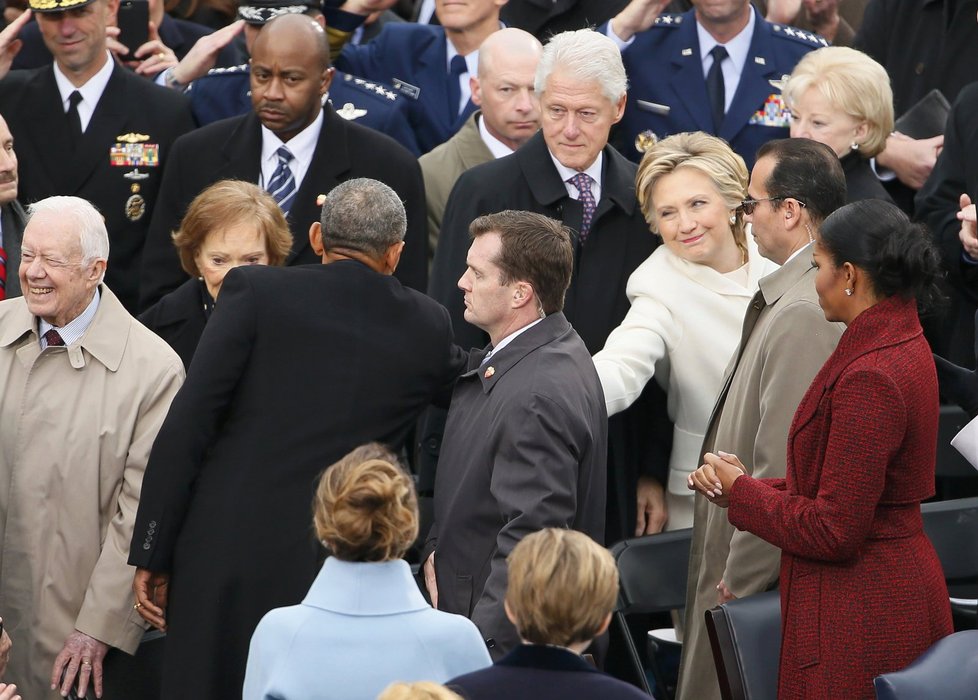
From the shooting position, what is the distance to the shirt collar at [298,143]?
5695mm

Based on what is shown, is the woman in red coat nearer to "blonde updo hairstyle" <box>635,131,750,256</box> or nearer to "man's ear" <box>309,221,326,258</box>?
"blonde updo hairstyle" <box>635,131,750,256</box>

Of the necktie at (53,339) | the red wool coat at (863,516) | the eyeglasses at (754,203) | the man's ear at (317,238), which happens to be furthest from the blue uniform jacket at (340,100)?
the red wool coat at (863,516)

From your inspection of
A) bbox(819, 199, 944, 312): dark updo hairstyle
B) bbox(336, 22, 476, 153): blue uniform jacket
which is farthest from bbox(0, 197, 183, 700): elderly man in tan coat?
bbox(336, 22, 476, 153): blue uniform jacket

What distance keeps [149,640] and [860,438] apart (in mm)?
2324

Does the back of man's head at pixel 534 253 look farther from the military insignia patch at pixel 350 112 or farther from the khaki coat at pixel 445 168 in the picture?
the military insignia patch at pixel 350 112

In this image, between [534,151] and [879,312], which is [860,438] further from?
[534,151]

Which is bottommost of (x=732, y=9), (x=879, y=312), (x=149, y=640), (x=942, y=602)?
(x=149, y=640)

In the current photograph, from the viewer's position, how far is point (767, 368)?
4.20m

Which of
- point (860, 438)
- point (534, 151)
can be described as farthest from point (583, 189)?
point (860, 438)

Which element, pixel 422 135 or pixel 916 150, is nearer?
pixel 916 150

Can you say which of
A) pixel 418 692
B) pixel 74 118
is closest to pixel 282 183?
pixel 74 118

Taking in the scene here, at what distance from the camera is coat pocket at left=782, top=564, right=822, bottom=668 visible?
3.69m

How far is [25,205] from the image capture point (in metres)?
5.99

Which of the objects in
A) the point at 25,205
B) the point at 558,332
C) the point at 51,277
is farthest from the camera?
the point at 25,205
